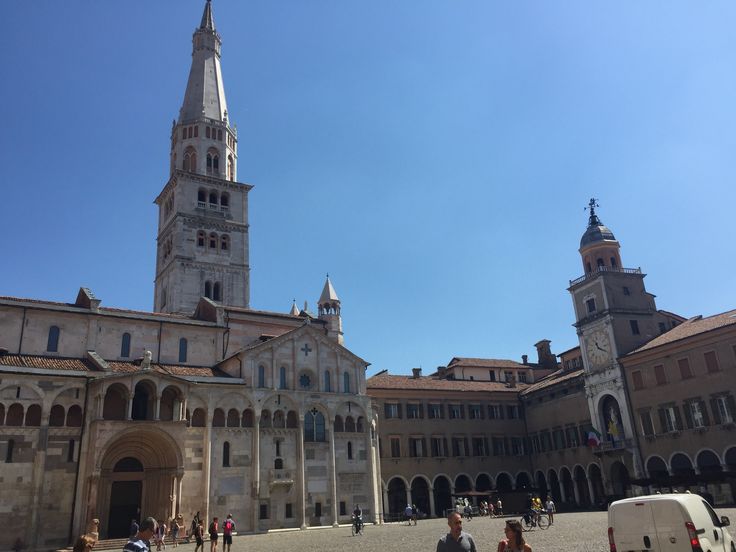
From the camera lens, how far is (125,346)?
39.8 metres

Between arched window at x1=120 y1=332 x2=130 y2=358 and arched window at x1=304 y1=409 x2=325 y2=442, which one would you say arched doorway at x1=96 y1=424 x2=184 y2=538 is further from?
arched window at x1=304 y1=409 x2=325 y2=442

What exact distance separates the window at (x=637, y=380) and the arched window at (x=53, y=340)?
132 ft

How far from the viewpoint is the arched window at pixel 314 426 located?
4103 centimetres

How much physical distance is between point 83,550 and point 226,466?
30.6 meters

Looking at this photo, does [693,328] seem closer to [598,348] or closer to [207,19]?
[598,348]

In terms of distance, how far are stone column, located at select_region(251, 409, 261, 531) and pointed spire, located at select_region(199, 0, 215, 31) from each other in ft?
143

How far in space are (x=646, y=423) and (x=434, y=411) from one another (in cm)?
1763

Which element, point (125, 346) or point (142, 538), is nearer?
point (142, 538)

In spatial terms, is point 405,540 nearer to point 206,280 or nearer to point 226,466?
point 226,466

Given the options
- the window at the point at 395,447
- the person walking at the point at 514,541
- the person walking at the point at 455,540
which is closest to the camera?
the person walking at the point at 455,540

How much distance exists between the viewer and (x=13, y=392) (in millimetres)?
32031

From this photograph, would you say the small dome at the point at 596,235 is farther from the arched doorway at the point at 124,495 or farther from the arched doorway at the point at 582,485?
the arched doorway at the point at 124,495

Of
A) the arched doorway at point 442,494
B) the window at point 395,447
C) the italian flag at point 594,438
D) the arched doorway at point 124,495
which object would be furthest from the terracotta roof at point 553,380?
the arched doorway at point 124,495

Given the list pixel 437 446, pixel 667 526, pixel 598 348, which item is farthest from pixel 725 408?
pixel 667 526
